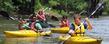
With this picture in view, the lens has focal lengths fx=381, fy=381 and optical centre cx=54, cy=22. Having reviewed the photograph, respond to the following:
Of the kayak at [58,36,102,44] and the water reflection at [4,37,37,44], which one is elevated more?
the kayak at [58,36,102,44]

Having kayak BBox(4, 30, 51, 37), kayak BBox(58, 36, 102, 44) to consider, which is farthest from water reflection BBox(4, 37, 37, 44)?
kayak BBox(58, 36, 102, 44)

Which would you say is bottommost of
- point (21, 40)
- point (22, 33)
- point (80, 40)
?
point (21, 40)

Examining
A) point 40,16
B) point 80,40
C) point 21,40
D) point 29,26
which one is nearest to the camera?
point 80,40

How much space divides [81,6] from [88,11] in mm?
1092

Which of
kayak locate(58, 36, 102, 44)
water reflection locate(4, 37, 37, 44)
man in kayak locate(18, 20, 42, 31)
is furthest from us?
man in kayak locate(18, 20, 42, 31)

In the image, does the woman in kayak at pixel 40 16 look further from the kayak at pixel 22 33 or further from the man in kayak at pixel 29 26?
the kayak at pixel 22 33

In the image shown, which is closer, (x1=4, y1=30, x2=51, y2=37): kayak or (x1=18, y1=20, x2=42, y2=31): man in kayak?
(x1=4, y1=30, x2=51, y2=37): kayak

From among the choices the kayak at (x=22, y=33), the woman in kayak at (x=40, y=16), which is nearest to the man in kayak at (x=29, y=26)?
the kayak at (x=22, y=33)

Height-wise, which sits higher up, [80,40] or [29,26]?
[80,40]

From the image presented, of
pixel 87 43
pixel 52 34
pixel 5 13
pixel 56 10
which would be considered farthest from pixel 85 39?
pixel 56 10

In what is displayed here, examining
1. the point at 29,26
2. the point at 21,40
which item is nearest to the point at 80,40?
the point at 21,40

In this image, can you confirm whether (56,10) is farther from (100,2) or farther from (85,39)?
(85,39)

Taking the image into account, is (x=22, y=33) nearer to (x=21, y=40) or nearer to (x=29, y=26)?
(x=21, y=40)

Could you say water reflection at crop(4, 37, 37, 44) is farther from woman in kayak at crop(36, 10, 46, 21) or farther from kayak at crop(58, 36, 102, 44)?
woman in kayak at crop(36, 10, 46, 21)
